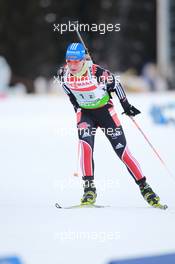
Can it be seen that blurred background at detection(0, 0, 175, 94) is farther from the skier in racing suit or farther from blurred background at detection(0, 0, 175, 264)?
the skier in racing suit

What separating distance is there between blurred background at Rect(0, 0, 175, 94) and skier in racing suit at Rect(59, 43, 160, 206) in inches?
6.7

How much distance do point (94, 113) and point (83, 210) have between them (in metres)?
0.46

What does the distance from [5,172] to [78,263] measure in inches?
48.7

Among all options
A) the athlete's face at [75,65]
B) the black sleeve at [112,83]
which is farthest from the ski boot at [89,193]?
the athlete's face at [75,65]

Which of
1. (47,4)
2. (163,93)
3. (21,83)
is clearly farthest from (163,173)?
(21,83)

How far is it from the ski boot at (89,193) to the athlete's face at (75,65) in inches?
19.8

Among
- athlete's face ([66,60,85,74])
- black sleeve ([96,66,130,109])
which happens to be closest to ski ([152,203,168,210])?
black sleeve ([96,66,130,109])

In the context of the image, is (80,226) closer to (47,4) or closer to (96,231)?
(96,231)

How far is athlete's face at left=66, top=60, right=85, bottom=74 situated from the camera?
3.44m

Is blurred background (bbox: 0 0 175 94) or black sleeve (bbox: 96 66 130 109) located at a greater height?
blurred background (bbox: 0 0 175 94)

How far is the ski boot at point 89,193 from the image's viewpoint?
11.7 feet

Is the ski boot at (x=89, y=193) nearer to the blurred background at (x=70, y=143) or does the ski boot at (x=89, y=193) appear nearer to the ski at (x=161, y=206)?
the blurred background at (x=70, y=143)

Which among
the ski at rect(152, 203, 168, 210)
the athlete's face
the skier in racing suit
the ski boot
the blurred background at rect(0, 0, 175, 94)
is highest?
the blurred background at rect(0, 0, 175, 94)

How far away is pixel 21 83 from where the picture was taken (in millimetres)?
6844
